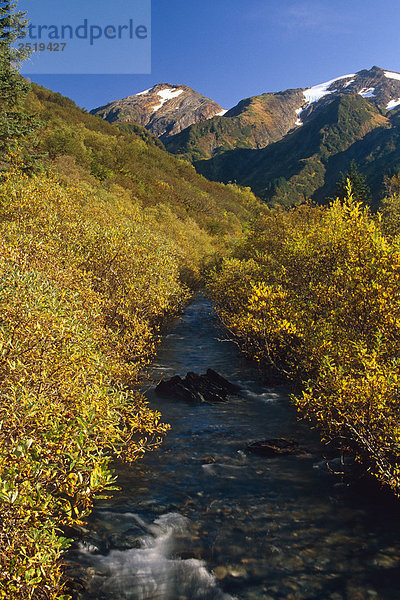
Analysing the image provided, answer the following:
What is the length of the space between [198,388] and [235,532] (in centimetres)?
907

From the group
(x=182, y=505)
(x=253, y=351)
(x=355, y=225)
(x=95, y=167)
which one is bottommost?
(x=182, y=505)

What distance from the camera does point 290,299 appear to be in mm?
15922

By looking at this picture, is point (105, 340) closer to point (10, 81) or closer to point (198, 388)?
point (198, 388)

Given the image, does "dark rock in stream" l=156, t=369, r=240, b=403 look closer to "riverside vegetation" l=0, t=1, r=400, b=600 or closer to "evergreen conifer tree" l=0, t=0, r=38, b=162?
"riverside vegetation" l=0, t=1, r=400, b=600

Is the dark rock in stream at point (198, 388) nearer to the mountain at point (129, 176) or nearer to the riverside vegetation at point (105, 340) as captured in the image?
the riverside vegetation at point (105, 340)

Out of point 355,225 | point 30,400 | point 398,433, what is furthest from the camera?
point 355,225

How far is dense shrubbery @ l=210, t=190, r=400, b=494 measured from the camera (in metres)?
8.96

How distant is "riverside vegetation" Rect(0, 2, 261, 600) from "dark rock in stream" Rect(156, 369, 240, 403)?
6.01 ft

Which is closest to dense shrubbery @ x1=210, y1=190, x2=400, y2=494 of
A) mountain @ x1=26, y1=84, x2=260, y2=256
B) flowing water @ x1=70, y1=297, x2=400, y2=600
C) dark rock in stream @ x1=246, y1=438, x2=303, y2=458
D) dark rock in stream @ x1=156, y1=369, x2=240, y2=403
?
dark rock in stream @ x1=246, y1=438, x2=303, y2=458

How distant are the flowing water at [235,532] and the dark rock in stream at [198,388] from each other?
12.2ft

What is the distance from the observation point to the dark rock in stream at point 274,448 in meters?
12.3

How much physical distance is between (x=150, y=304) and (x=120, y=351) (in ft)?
14.4

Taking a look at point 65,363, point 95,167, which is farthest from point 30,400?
point 95,167

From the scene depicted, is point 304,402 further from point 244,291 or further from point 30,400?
point 244,291
